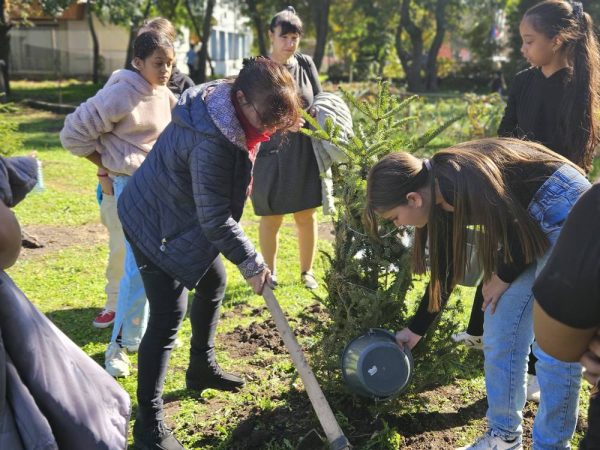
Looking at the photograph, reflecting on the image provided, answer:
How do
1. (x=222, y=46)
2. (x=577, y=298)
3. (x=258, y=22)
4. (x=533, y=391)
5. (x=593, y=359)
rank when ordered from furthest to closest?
(x=222, y=46)
(x=258, y=22)
(x=533, y=391)
(x=593, y=359)
(x=577, y=298)

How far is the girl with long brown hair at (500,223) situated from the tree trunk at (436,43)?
33.9m

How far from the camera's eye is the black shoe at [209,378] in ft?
11.5

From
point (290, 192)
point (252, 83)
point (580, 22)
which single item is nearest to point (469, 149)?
point (252, 83)

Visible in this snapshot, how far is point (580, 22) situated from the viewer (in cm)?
337

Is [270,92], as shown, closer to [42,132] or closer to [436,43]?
[42,132]

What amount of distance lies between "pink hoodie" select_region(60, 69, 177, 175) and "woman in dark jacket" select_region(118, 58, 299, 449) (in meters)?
0.78

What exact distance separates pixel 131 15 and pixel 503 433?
24913 millimetres

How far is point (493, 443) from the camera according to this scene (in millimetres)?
2793

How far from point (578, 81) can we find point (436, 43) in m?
33.1

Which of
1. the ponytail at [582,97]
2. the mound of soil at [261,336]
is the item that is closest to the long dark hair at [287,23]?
the ponytail at [582,97]

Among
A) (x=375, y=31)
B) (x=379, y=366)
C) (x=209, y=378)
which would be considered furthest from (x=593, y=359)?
(x=375, y=31)

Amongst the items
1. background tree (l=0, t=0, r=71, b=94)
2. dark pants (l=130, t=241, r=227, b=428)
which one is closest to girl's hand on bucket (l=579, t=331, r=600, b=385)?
dark pants (l=130, t=241, r=227, b=428)

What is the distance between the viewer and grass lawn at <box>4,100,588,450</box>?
3115mm

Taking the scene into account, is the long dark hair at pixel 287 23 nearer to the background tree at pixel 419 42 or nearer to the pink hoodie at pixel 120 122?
the pink hoodie at pixel 120 122
